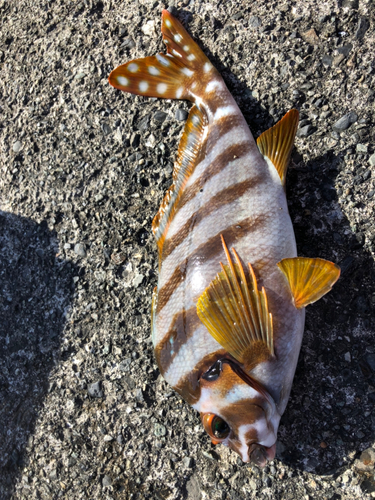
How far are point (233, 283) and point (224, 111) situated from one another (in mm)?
984

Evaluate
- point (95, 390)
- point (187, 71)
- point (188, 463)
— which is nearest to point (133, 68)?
point (187, 71)

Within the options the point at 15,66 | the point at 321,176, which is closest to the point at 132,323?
the point at 321,176

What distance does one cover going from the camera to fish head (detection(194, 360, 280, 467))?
178 cm

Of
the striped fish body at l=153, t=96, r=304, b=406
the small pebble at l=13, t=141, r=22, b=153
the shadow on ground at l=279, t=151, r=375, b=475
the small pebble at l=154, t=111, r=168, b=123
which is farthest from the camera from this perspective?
Result: the small pebble at l=13, t=141, r=22, b=153

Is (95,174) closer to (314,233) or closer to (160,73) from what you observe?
(160,73)

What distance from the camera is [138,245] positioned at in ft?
8.48

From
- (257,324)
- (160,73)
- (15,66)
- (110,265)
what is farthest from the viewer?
(15,66)

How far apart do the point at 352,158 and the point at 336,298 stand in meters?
0.80

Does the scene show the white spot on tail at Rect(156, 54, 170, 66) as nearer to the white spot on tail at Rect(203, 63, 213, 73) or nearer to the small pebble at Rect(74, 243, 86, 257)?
the white spot on tail at Rect(203, 63, 213, 73)

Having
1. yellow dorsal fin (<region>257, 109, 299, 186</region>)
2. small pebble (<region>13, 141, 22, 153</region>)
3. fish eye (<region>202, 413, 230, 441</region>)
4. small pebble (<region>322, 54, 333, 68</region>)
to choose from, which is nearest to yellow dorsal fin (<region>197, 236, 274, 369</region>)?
fish eye (<region>202, 413, 230, 441</region>)

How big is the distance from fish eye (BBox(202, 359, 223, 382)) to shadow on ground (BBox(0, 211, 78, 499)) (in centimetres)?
118

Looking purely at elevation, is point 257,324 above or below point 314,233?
above

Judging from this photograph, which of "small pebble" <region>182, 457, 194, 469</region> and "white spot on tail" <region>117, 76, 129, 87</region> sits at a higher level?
"white spot on tail" <region>117, 76, 129, 87</region>

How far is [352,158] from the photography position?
228cm
